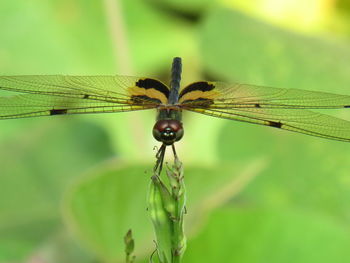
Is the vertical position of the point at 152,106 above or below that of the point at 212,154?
above

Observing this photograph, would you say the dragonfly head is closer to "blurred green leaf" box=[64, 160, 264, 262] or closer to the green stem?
the green stem

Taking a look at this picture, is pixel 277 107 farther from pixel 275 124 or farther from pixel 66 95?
pixel 66 95

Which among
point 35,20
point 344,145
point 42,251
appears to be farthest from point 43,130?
point 344,145

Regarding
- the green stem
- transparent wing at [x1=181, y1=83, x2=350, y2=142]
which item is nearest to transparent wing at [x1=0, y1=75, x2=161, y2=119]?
transparent wing at [x1=181, y1=83, x2=350, y2=142]

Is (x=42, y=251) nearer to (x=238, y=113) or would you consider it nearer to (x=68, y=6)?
(x=238, y=113)

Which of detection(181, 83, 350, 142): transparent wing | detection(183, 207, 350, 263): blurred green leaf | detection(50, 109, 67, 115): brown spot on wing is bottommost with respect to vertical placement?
detection(183, 207, 350, 263): blurred green leaf

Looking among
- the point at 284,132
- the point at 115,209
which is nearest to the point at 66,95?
the point at 115,209

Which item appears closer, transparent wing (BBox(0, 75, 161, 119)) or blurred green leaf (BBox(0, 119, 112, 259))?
transparent wing (BBox(0, 75, 161, 119))
